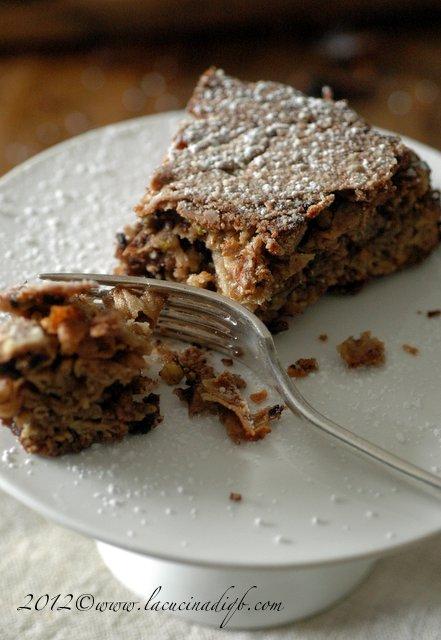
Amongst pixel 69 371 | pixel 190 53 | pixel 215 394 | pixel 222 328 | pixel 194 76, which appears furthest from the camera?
pixel 190 53

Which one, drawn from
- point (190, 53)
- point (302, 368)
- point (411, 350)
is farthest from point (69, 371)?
point (190, 53)

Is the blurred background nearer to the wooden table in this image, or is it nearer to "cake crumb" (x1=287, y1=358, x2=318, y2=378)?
the wooden table

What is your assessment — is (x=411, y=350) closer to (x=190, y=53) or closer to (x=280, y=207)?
(x=280, y=207)

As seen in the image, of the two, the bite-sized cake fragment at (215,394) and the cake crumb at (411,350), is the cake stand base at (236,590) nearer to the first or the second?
the bite-sized cake fragment at (215,394)

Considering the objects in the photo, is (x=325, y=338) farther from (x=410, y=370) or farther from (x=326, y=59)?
(x=326, y=59)

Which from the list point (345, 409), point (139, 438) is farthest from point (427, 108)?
point (139, 438)

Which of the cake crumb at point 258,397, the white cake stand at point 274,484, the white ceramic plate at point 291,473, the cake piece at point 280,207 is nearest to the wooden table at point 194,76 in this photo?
the cake piece at point 280,207

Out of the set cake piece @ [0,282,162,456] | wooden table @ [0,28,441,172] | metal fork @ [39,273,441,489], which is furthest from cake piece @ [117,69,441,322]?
wooden table @ [0,28,441,172]
